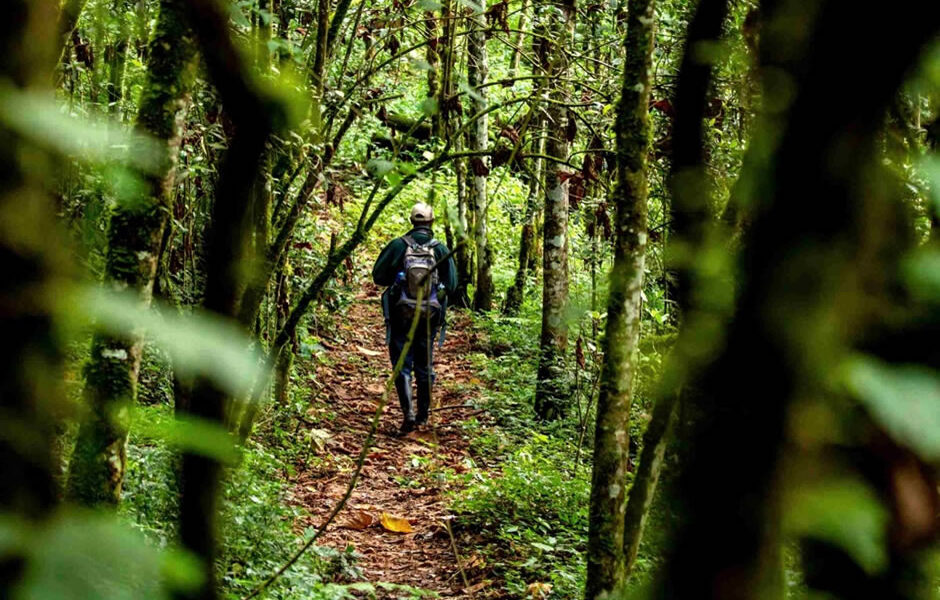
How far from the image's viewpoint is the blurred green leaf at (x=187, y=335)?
0.60 metres

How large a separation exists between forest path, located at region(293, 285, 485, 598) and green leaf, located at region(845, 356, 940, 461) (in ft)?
10.6

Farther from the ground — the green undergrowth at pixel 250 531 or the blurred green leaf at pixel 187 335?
the blurred green leaf at pixel 187 335

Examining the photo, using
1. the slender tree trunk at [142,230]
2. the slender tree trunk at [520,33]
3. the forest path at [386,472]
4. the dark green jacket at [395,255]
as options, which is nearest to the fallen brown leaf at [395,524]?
the forest path at [386,472]

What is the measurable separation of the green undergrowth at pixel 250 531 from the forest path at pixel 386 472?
1.19 feet

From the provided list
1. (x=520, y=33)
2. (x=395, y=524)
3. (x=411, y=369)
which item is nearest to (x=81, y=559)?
(x=395, y=524)

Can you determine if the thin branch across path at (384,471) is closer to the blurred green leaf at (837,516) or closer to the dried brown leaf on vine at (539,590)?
the dried brown leaf on vine at (539,590)

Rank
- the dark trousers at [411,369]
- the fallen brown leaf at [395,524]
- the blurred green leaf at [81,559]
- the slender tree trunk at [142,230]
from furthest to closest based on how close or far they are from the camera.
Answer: the dark trousers at [411,369], the fallen brown leaf at [395,524], the slender tree trunk at [142,230], the blurred green leaf at [81,559]

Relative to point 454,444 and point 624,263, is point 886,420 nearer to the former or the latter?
point 624,263

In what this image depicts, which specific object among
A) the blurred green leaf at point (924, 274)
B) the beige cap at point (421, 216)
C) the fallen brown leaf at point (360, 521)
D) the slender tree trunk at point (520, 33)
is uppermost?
the slender tree trunk at point (520, 33)

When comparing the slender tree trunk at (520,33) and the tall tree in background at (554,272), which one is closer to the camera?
the slender tree trunk at (520,33)

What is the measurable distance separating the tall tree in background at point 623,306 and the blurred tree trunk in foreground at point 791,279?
327 cm

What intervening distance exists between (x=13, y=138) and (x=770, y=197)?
555mm

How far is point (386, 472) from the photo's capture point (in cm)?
820

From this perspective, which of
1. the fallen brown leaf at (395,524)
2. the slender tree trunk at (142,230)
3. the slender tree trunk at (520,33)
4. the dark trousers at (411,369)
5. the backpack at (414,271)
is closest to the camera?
the slender tree trunk at (142,230)
